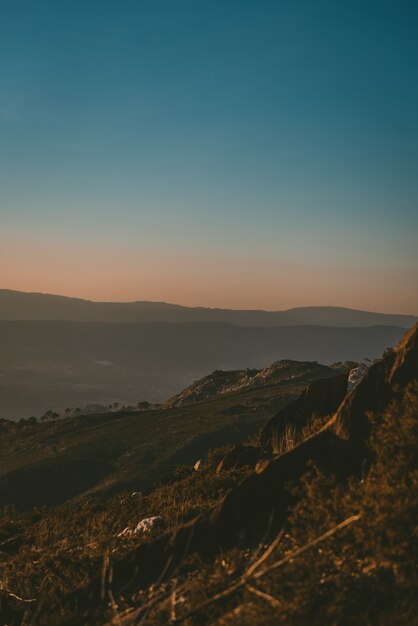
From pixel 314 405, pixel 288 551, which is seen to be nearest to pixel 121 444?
pixel 314 405

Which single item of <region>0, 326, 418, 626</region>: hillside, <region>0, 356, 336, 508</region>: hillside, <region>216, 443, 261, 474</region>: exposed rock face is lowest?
<region>0, 356, 336, 508</region>: hillside

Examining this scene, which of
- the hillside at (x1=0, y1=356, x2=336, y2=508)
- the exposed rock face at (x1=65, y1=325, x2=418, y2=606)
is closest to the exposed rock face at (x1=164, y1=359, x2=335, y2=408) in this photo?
the hillside at (x1=0, y1=356, x2=336, y2=508)

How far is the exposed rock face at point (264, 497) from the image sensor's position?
865 cm

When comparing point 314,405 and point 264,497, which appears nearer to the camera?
point 264,497

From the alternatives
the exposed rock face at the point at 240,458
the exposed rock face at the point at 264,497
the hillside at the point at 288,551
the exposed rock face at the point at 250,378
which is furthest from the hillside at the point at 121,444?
the exposed rock face at the point at 264,497

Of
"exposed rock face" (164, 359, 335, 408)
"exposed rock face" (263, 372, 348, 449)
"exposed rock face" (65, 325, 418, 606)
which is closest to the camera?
"exposed rock face" (65, 325, 418, 606)

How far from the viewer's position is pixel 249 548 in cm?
820

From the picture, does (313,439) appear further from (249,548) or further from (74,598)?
(74,598)

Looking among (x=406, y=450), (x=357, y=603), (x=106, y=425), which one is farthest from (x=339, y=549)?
(x=106, y=425)

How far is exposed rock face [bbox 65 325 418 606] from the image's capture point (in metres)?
8.65

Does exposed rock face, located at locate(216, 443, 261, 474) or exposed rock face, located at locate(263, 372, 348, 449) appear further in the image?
exposed rock face, located at locate(216, 443, 261, 474)

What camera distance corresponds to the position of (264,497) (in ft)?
29.4

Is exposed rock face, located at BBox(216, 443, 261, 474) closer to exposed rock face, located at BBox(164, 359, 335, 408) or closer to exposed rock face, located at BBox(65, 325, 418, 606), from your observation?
exposed rock face, located at BBox(65, 325, 418, 606)

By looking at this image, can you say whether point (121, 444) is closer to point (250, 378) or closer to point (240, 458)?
point (250, 378)
